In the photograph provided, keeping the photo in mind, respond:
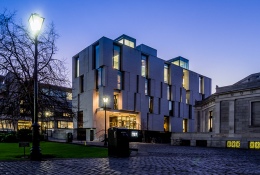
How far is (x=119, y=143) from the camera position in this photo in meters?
13.0

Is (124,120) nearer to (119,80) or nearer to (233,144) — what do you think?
(119,80)

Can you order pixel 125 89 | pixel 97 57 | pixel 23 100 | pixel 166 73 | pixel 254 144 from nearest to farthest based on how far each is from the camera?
pixel 23 100 → pixel 254 144 → pixel 97 57 → pixel 125 89 → pixel 166 73

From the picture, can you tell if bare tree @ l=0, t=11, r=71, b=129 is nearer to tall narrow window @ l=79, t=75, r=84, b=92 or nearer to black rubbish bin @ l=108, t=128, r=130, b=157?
black rubbish bin @ l=108, t=128, r=130, b=157

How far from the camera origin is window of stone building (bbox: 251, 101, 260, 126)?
79.0 feet

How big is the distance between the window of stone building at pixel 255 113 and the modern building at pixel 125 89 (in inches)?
835

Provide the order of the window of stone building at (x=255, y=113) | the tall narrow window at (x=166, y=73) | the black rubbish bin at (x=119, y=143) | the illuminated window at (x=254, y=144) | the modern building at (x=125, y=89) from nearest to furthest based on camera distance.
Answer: the black rubbish bin at (x=119, y=143) → the illuminated window at (x=254, y=144) → the window of stone building at (x=255, y=113) → the modern building at (x=125, y=89) → the tall narrow window at (x=166, y=73)

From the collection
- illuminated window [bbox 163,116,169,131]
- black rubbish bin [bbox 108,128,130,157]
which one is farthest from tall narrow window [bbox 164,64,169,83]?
black rubbish bin [bbox 108,128,130,157]

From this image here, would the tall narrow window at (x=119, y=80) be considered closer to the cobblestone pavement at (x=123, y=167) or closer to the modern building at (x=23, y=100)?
the modern building at (x=23, y=100)

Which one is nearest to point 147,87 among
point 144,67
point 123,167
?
point 144,67

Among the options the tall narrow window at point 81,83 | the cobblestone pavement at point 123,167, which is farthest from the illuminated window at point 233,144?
the tall narrow window at point 81,83

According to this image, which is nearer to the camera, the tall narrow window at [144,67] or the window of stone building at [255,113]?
the window of stone building at [255,113]

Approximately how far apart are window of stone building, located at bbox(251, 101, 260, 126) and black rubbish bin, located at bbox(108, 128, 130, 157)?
15.8 m

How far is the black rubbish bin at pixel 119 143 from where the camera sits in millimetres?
12984

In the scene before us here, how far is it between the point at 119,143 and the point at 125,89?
30.8 m
